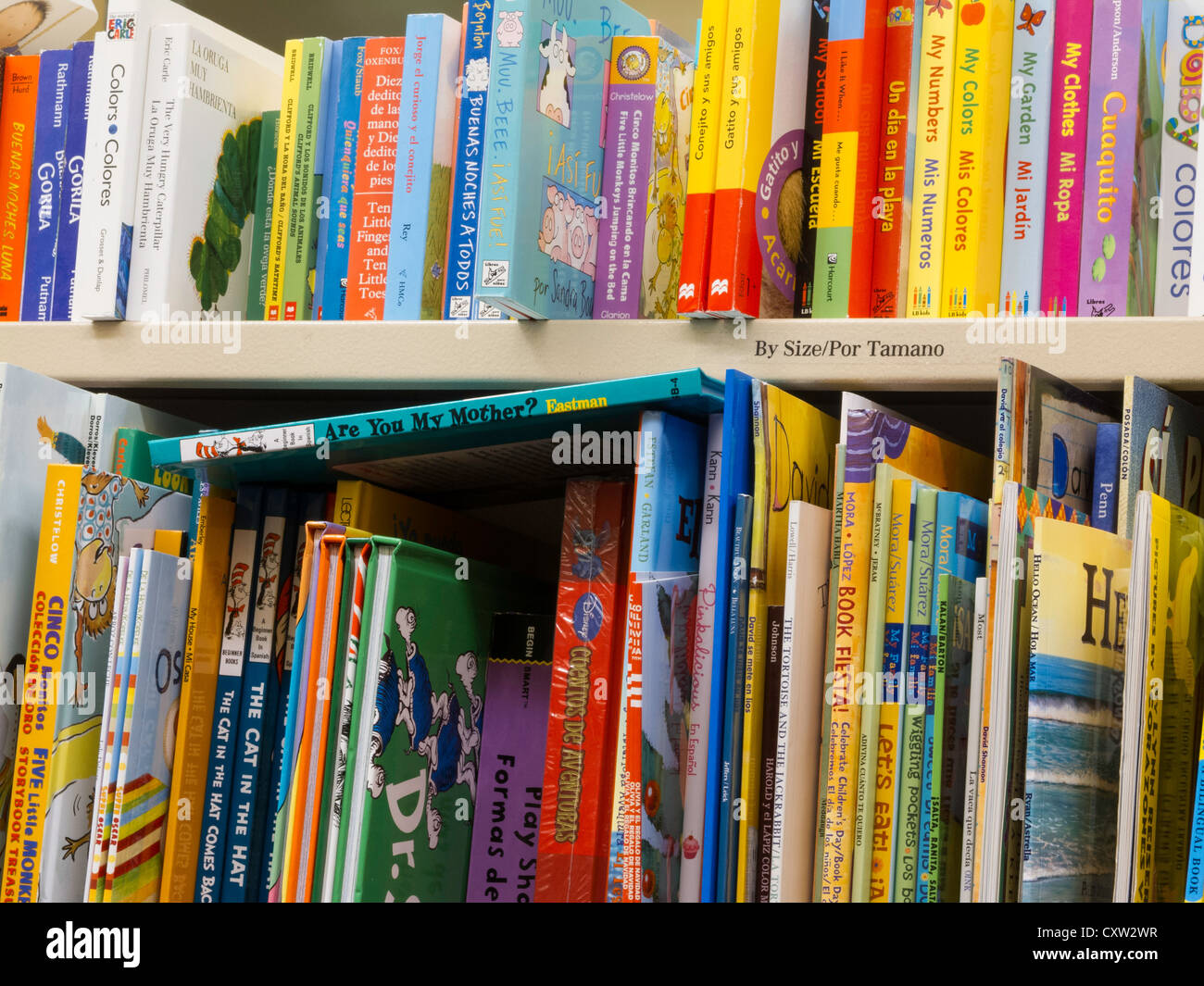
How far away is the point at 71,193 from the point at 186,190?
0.42ft

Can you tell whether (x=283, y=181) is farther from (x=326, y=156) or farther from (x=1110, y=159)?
(x=1110, y=159)

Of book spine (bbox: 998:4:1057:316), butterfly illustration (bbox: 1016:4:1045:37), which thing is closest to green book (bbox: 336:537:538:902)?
book spine (bbox: 998:4:1057:316)

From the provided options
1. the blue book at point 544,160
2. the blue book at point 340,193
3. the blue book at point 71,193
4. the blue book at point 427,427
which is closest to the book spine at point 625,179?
the blue book at point 544,160

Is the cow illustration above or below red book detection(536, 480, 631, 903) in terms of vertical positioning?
above

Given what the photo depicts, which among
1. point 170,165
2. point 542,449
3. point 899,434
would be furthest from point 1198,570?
point 170,165

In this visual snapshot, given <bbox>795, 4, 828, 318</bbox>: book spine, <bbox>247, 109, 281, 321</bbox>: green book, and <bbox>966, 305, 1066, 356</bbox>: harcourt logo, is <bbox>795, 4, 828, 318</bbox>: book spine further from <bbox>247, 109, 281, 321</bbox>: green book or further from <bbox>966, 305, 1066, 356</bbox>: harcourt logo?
<bbox>247, 109, 281, 321</bbox>: green book

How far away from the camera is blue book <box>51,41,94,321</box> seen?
124cm

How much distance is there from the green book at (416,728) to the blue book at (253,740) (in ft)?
0.48

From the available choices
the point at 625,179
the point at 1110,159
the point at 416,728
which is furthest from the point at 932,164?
the point at 416,728

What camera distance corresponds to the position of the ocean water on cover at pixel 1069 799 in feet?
2.63

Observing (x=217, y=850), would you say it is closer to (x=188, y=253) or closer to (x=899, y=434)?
(x=188, y=253)

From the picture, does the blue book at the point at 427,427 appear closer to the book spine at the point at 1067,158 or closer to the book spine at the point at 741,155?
the book spine at the point at 741,155

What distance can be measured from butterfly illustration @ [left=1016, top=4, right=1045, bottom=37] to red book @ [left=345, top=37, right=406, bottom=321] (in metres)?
0.50
